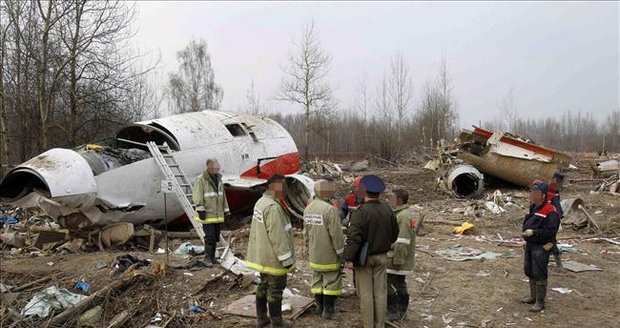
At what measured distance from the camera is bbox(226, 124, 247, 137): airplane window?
1312 cm

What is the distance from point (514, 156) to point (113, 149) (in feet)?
49.0

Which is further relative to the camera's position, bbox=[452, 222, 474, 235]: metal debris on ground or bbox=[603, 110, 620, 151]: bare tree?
bbox=[603, 110, 620, 151]: bare tree

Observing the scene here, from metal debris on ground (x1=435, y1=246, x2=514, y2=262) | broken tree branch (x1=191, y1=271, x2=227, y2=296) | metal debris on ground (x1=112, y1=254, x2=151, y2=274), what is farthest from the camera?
metal debris on ground (x1=435, y1=246, x2=514, y2=262)

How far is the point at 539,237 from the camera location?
22.0 ft

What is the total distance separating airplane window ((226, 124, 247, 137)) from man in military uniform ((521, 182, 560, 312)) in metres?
8.02

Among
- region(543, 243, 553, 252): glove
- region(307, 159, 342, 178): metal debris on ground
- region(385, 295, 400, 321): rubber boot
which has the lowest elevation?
region(385, 295, 400, 321): rubber boot

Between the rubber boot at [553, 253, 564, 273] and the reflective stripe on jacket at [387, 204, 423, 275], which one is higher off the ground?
→ the reflective stripe on jacket at [387, 204, 423, 275]

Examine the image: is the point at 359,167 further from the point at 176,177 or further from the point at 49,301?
the point at 49,301

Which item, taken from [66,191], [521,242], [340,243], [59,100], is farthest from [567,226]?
[59,100]

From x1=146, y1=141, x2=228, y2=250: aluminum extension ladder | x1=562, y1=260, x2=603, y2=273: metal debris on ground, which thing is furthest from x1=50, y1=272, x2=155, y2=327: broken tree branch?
x1=562, y1=260, x2=603, y2=273: metal debris on ground

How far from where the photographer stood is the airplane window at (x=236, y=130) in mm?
13125

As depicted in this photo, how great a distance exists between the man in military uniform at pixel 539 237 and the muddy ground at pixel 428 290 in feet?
1.40

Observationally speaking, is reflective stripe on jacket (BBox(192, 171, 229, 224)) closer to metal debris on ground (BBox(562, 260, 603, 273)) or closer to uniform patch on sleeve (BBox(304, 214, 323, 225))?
uniform patch on sleeve (BBox(304, 214, 323, 225))

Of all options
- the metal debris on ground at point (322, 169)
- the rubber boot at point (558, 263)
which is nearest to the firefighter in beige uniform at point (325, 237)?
the rubber boot at point (558, 263)
